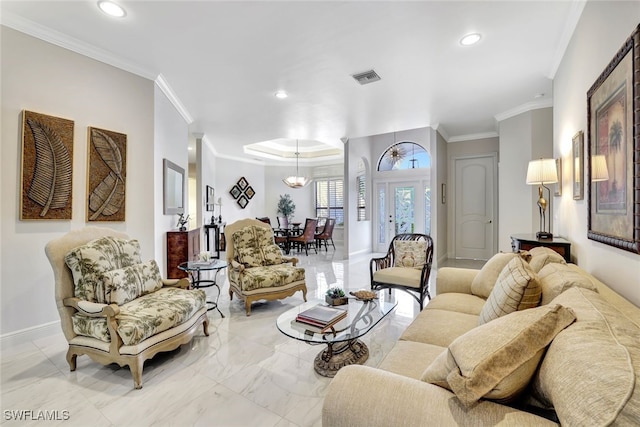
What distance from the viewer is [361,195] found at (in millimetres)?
7973

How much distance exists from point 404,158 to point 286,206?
13.5ft

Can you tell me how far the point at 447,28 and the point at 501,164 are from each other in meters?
3.18

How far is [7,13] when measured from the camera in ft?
8.04

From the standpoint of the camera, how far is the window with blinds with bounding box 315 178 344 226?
9.73 meters

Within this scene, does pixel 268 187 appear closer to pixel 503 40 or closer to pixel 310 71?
pixel 310 71

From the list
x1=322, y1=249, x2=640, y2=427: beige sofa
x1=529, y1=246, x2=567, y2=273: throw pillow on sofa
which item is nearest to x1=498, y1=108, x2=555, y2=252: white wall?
x1=529, y1=246, x2=567, y2=273: throw pillow on sofa

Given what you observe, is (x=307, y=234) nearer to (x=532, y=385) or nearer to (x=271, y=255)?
(x=271, y=255)

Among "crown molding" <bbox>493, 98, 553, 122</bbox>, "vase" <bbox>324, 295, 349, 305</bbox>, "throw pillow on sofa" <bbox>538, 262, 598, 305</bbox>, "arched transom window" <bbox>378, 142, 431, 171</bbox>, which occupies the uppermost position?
"crown molding" <bbox>493, 98, 553, 122</bbox>

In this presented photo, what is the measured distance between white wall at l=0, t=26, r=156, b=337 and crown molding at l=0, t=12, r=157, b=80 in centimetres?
5

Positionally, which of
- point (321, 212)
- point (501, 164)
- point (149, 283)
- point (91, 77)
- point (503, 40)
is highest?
point (503, 40)

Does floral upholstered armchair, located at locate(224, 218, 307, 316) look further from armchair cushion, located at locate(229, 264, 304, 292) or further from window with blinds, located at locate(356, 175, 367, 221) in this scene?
window with blinds, located at locate(356, 175, 367, 221)

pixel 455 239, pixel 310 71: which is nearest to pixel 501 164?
pixel 455 239

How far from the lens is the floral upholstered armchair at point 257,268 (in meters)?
3.32

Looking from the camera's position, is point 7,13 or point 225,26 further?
point 225,26
